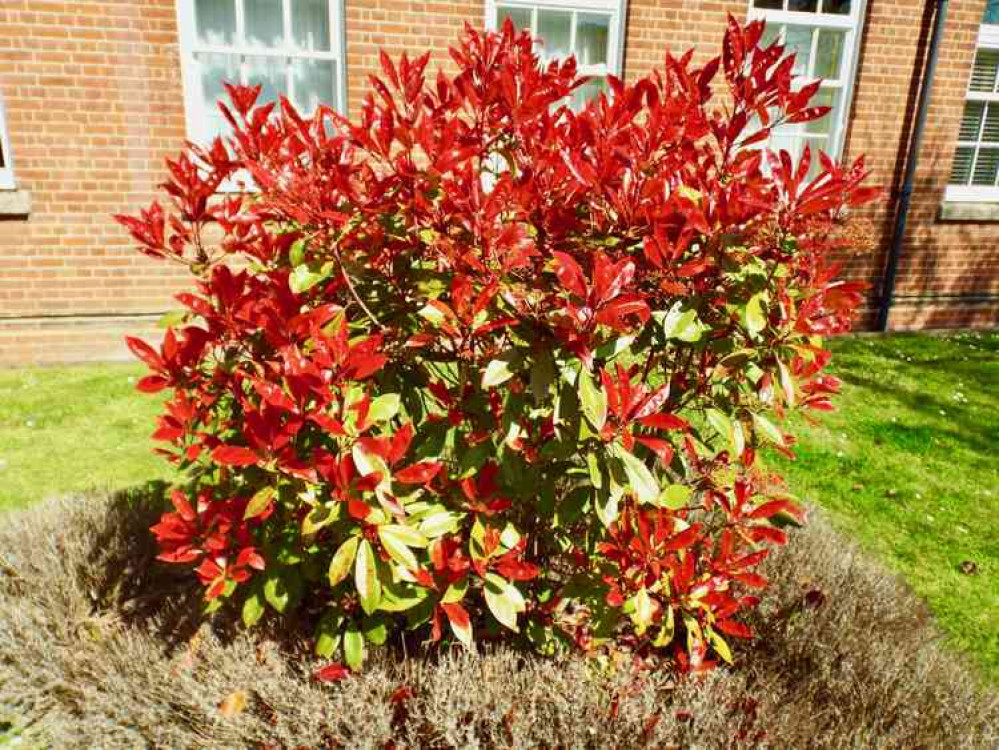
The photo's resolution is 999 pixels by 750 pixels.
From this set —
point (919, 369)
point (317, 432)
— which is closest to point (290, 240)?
point (317, 432)

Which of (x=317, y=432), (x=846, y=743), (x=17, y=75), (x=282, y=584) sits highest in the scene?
(x=17, y=75)

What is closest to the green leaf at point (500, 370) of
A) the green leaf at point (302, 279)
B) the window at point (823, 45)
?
the green leaf at point (302, 279)

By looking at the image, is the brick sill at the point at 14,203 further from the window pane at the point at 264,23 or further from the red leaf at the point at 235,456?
the red leaf at the point at 235,456

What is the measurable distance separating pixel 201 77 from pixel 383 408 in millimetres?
5915

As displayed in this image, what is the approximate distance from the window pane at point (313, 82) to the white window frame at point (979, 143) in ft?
22.2

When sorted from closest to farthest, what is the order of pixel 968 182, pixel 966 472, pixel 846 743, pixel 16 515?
pixel 846 743 < pixel 16 515 < pixel 966 472 < pixel 968 182

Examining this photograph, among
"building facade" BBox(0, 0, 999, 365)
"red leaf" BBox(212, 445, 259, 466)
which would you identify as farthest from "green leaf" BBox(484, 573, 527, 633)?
"building facade" BBox(0, 0, 999, 365)

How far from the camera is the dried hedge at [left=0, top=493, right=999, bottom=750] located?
2.14 metres

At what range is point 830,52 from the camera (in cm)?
767

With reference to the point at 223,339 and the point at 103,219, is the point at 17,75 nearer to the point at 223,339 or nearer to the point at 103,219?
the point at 103,219

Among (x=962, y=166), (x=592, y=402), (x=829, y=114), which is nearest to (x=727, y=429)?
(x=592, y=402)

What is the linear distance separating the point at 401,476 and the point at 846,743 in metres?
1.54

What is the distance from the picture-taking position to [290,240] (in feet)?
7.27

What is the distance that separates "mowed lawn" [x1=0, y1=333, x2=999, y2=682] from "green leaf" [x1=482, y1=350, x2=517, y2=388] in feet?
5.92
